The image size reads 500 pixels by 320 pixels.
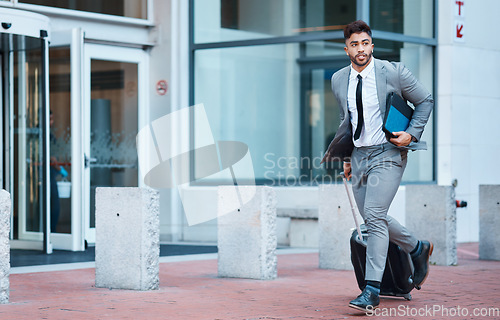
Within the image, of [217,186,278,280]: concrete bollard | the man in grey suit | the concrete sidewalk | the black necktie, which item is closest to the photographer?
the concrete sidewalk

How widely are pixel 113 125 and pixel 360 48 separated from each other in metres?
6.96

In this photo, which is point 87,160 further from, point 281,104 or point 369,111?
point 369,111

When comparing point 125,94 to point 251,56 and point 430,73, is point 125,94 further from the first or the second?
point 430,73

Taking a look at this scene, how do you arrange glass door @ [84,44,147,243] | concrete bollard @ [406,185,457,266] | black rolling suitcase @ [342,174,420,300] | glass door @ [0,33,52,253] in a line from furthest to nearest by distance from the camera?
glass door @ [84,44,147,243] → glass door @ [0,33,52,253] → concrete bollard @ [406,185,457,266] → black rolling suitcase @ [342,174,420,300]

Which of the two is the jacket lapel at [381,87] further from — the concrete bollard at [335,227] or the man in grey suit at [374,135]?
the concrete bollard at [335,227]

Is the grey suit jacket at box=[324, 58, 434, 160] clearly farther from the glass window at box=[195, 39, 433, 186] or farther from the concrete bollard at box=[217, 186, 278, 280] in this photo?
the glass window at box=[195, 39, 433, 186]

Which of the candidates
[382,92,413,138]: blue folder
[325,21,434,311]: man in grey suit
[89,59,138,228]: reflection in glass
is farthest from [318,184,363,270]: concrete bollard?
[89,59,138,228]: reflection in glass

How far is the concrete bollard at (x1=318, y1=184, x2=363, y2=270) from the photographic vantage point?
28.1 feet

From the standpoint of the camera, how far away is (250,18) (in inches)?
493

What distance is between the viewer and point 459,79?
39.8 ft

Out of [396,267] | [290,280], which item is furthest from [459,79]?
[396,267]

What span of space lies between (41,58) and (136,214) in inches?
170

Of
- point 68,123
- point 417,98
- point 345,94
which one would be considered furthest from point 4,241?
point 68,123

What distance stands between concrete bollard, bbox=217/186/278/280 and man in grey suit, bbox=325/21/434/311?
1.87 m
